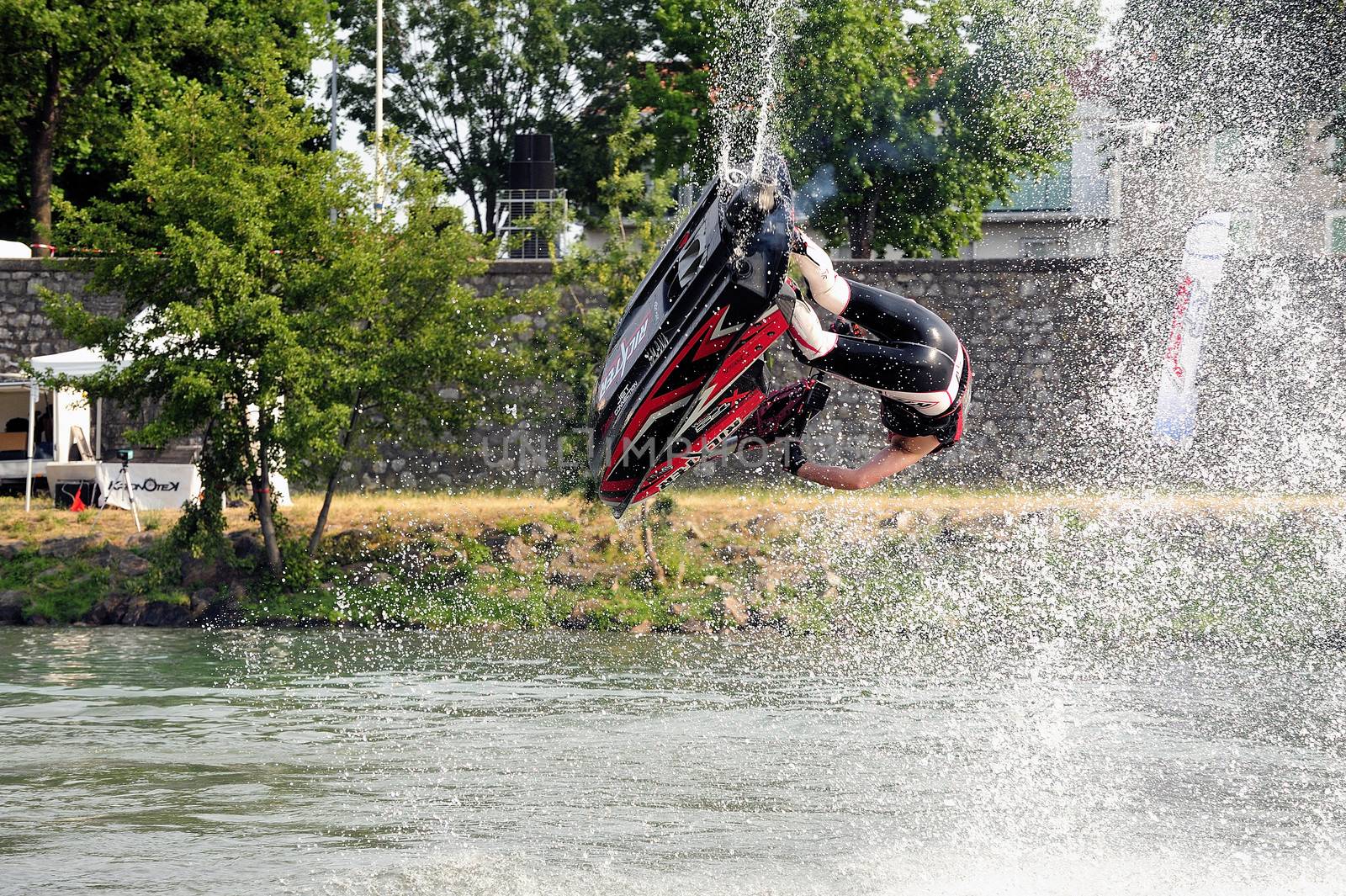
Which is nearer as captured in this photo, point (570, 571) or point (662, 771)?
point (662, 771)

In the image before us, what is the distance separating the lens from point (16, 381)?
912 inches

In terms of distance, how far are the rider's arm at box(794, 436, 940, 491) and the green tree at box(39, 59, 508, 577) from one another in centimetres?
1105

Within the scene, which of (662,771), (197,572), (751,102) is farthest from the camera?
(197,572)

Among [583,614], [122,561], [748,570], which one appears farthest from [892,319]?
[122,561]

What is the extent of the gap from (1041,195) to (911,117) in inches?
418

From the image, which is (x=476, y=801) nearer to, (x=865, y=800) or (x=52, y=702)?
(x=865, y=800)

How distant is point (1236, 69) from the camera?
79.8ft

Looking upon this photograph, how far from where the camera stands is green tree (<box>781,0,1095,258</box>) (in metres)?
31.9

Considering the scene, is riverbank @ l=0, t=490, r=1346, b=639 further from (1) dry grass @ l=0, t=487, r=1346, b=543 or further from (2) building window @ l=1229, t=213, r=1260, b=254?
(2) building window @ l=1229, t=213, r=1260, b=254

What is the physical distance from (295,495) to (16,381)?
417 centimetres

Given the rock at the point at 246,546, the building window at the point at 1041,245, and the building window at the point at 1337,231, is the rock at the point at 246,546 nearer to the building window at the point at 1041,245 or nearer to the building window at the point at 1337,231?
the building window at the point at 1041,245

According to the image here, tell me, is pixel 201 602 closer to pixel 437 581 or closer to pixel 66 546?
pixel 66 546

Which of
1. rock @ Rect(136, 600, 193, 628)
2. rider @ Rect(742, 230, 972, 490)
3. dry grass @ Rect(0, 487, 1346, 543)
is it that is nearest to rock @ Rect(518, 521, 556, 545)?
dry grass @ Rect(0, 487, 1346, 543)

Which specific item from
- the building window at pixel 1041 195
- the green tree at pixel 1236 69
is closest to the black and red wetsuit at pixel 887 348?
the green tree at pixel 1236 69
